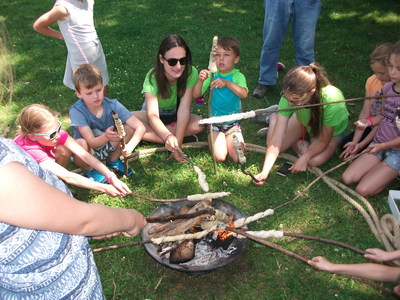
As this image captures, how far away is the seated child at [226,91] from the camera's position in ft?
11.3

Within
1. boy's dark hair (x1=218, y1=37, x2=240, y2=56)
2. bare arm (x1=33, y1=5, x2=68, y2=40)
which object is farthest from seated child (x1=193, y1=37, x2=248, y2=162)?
bare arm (x1=33, y1=5, x2=68, y2=40)

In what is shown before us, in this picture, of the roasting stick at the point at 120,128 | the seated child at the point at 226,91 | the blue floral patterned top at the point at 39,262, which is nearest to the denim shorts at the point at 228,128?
the seated child at the point at 226,91

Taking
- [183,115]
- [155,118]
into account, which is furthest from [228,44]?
[155,118]

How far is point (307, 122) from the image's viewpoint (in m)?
3.51

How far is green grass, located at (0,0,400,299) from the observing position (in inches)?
99.3

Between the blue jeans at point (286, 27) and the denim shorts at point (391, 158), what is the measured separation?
5.49 feet

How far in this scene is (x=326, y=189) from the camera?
10.6 ft

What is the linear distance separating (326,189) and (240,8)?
5376mm

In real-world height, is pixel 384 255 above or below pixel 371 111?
below

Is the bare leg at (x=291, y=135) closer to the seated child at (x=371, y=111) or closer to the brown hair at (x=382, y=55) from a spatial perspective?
the seated child at (x=371, y=111)

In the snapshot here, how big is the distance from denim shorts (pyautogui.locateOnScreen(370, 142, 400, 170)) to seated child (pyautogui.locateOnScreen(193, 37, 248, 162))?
1314 mm

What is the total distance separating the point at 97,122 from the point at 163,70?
32.9 inches

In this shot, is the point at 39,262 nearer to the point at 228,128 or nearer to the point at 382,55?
the point at 228,128

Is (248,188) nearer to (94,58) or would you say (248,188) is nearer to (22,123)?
(22,123)
